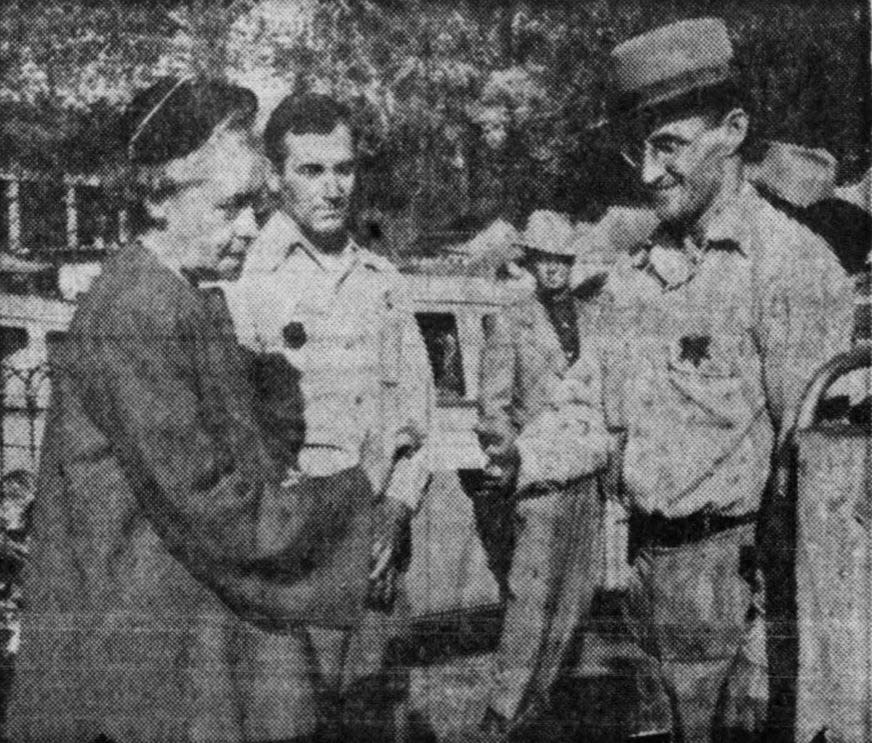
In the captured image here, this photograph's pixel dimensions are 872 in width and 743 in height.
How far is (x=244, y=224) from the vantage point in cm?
401

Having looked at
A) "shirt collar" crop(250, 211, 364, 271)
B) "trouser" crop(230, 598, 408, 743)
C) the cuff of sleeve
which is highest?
"shirt collar" crop(250, 211, 364, 271)

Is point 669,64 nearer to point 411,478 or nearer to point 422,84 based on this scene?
point 422,84

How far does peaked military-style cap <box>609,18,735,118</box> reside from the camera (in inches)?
159

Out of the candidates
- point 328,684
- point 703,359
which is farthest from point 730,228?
point 328,684

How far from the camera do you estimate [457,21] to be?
4023 millimetres

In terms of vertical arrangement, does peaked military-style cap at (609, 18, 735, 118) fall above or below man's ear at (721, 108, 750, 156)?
above

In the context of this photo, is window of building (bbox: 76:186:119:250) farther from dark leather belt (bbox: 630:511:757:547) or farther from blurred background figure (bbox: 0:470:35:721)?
dark leather belt (bbox: 630:511:757:547)

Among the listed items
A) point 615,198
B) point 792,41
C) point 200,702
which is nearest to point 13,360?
point 200,702

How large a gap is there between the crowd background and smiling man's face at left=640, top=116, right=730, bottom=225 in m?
0.10

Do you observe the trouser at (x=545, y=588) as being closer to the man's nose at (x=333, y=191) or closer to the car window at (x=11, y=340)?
the man's nose at (x=333, y=191)

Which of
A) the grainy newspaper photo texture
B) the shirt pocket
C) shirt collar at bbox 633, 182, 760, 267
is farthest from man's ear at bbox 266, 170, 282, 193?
the shirt pocket

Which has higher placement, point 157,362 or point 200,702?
point 157,362

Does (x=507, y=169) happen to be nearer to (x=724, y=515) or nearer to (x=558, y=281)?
(x=558, y=281)

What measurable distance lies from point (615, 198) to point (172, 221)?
4.06 feet
